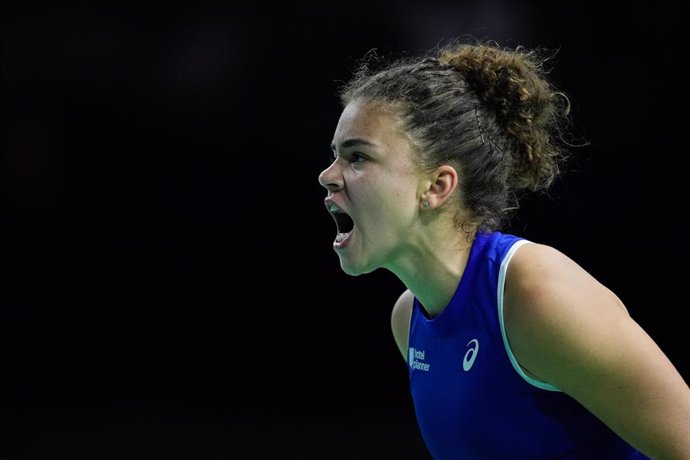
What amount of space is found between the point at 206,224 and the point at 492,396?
7.12 ft

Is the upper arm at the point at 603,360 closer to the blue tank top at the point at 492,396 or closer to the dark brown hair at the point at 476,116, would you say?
the blue tank top at the point at 492,396

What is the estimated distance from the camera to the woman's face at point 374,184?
4.86 ft

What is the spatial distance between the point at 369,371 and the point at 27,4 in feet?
6.88

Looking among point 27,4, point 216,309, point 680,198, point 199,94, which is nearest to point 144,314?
point 216,309

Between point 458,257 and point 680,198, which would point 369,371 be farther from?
point 458,257

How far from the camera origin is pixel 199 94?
3445 mm

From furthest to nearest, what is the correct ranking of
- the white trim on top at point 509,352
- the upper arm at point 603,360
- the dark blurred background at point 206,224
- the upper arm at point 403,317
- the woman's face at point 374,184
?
1. the dark blurred background at point 206,224
2. the upper arm at point 403,317
3. the woman's face at point 374,184
4. the white trim on top at point 509,352
5. the upper arm at point 603,360

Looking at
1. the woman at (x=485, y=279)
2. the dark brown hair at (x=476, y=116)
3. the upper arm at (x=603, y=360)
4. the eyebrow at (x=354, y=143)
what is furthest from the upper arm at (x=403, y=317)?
the upper arm at (x=603, y=360)

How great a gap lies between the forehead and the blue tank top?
254mm

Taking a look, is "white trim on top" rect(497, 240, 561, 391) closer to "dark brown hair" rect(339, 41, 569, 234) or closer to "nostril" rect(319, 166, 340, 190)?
"dark brown hair" rect(339, 41, 569, 234)

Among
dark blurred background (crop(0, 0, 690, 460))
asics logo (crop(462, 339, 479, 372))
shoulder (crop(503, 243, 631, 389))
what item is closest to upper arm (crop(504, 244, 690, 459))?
shoulder (crop(503, 243, 631, 389))

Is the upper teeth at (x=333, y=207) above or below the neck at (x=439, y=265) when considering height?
above

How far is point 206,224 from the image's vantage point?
3.39 meters

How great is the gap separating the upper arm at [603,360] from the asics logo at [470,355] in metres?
0.12
